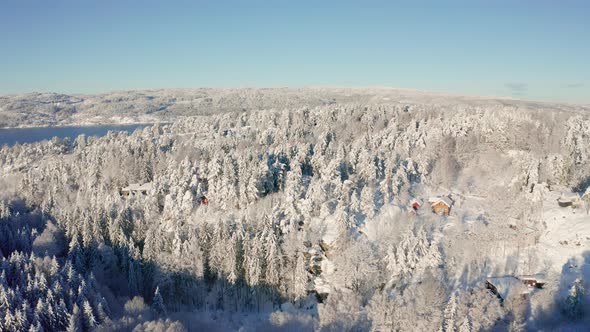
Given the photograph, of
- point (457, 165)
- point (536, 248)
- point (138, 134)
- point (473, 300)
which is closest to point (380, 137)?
point (457, 165)

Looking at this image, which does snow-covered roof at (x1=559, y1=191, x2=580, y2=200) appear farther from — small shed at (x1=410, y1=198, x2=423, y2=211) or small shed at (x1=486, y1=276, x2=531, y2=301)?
small shed at (x1=486, y1=276, x2=531, y2=301)

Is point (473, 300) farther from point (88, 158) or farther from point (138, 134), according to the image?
point (138, 134)

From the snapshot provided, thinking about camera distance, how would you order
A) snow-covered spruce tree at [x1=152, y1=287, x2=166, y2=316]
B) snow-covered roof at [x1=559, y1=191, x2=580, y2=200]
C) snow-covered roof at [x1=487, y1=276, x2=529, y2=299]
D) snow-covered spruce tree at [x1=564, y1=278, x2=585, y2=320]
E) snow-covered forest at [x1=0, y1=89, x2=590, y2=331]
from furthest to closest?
snow-covered roof at [x1=559, y1=191, x2=580, y2=200]
snow-covered spruce tree at [x1=152, y1=287, x2=166, y2=316]
snow-covered roof at [x1=487, y1=276, x2=529, y2=299]
snow-covered forest at [x1=0, y1=89, x2=590, y2=331]
snow-covered spruce tree at [x1=564, y1=278, x2=585, y2=320]

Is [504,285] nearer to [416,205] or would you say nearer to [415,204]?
[416,205]

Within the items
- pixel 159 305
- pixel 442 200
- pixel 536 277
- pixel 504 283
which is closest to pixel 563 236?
pixel 536 277

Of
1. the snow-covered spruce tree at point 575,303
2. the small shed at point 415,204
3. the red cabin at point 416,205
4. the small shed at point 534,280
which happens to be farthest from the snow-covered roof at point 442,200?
the snow-covered spruce tree at point 575,303

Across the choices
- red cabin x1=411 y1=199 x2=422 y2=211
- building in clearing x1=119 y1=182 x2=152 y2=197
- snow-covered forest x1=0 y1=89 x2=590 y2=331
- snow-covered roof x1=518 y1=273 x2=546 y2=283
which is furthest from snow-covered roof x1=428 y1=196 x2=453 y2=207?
building in clearing x1=119 y1=182 x2=152 y2=197

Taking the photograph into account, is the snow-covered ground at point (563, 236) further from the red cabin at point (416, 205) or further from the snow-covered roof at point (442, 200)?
the red cabin at point (416, 205)

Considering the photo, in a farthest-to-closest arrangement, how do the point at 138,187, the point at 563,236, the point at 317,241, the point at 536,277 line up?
the point at 138,187 → the point at 317,241 → the point at 563,236 → the point at 536,277
